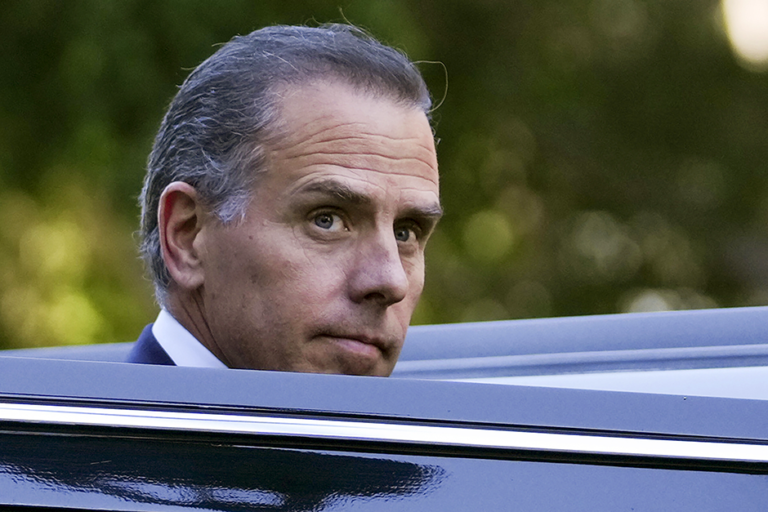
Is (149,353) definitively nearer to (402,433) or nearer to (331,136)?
(331,136)

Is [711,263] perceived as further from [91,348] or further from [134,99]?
[91,348]

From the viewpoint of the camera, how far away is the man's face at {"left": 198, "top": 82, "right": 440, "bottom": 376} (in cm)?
205

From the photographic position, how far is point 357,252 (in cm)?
212

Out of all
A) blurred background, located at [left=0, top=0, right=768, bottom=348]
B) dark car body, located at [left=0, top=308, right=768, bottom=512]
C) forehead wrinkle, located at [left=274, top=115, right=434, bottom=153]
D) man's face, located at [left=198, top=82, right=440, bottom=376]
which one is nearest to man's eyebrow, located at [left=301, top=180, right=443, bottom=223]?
man's face, located at [left=198, top=82, right=440, bottom=376]

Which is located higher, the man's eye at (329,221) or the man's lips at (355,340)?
the man's eye at (329,221)

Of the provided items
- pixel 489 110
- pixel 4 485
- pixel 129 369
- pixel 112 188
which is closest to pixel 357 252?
pixel 129 369

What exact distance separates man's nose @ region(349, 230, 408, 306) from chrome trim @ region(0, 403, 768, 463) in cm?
66

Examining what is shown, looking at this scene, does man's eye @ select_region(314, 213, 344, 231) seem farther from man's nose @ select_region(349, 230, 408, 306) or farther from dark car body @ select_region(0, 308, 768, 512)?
dark car body @ select_region(0, 308, 768, 512)

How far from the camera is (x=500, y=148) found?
31.3 ft

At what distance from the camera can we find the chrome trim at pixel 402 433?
1.38 m

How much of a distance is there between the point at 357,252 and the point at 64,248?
21.1 feet

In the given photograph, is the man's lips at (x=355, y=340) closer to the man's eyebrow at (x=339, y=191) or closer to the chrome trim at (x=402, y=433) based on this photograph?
the man's eyebrow at (x=339, y=191)

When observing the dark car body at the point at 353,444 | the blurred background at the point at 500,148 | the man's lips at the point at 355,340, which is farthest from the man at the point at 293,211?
the blurred background at the point at 500,148

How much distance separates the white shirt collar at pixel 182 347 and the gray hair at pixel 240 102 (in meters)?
0.16
